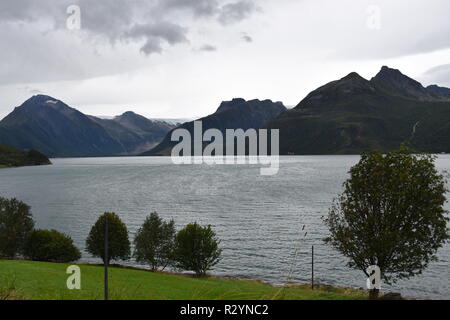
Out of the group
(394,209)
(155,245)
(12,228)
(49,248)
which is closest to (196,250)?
(155,245)

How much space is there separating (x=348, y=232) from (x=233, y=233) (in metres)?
59.6

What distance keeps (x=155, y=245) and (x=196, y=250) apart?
9889 millimetres

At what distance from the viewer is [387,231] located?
42.7m

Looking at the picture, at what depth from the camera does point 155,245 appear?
8019cm

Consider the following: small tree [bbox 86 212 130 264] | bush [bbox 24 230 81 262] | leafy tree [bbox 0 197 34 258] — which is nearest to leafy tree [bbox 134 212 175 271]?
small tree [bbox 86 212 130 264]

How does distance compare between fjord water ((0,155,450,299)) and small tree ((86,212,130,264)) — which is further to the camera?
small tree ((86,212,130,264))

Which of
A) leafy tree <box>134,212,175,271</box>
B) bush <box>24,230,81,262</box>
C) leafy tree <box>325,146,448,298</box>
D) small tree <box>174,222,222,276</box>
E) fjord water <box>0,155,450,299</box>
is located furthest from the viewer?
leafy tree <box>134,212,175,271</box>

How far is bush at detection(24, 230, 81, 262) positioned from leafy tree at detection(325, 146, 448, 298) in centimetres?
5589

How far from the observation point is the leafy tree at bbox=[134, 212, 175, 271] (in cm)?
7862

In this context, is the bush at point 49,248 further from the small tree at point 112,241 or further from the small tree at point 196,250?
the small tree at point 196,250

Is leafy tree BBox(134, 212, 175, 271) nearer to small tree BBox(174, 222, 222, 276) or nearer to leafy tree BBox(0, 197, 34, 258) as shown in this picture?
small tree BBox(174, 222, 222, 276)

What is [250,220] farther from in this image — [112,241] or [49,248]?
[49,248]

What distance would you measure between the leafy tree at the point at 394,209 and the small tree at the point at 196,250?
112 ft
